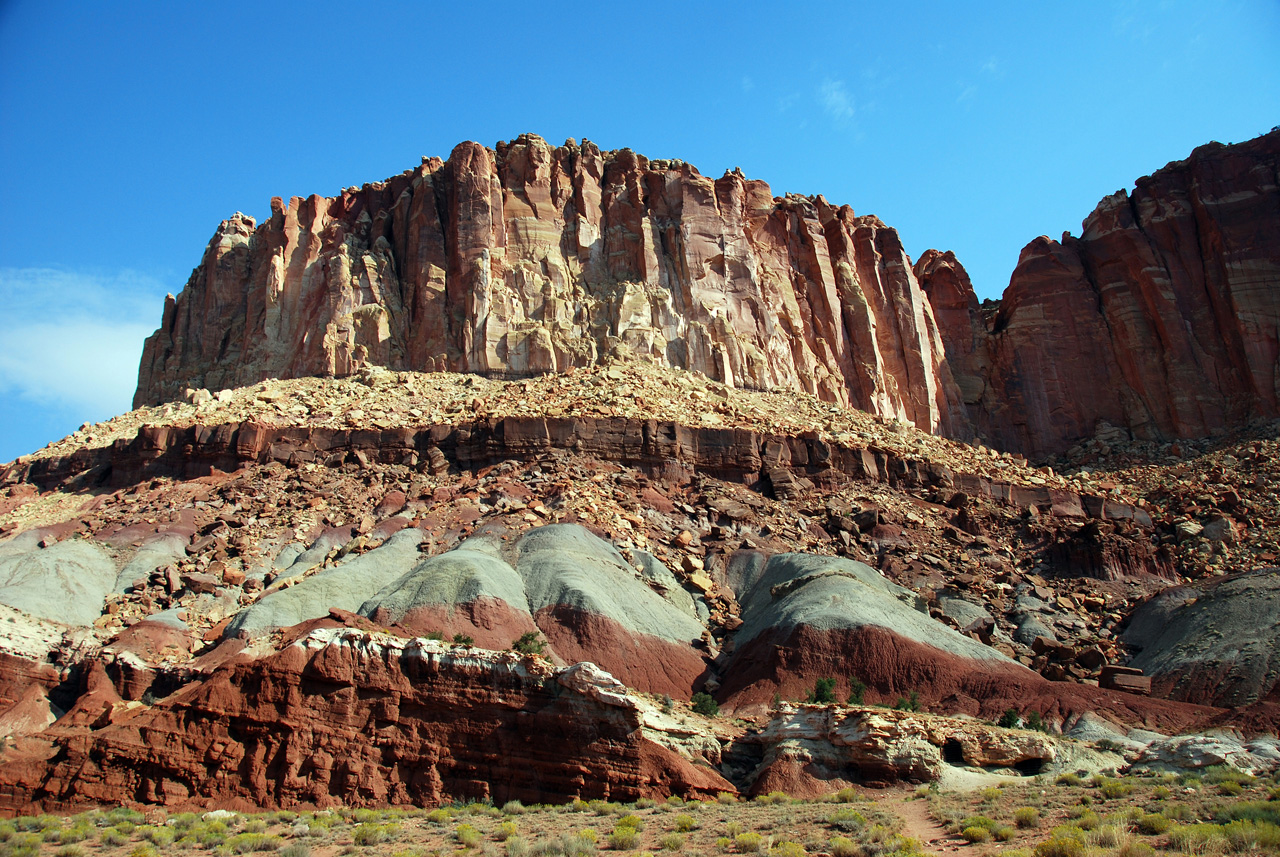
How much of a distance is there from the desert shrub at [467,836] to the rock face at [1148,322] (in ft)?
207

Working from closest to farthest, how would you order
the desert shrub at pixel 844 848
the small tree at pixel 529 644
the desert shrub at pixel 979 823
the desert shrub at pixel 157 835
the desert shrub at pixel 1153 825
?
the desert shrub at pixel 1153 825
the desert shrub at pixel 844 848
the desert shrub at pixel 979 823
the desert shrub at pixel 157 835
the small tree at pixel 529 644

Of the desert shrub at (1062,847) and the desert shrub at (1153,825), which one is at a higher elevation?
the desert shrub at (1153,825)

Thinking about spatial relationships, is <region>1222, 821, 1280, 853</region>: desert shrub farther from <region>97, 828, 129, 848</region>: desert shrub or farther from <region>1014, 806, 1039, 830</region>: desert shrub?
<region>97, 828, 129, 848</region>: desert shrub

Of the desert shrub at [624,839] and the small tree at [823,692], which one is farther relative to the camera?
the small tree at [823,692]

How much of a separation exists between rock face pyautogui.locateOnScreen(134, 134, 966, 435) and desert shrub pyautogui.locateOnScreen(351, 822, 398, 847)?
43.1 m

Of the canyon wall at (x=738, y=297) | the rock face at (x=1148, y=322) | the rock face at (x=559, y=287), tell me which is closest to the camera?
the rock face at (x=559, y=287)

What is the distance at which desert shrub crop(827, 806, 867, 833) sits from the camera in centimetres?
1842

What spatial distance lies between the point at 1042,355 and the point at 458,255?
44.7 meters

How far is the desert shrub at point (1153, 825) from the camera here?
16.0 meters

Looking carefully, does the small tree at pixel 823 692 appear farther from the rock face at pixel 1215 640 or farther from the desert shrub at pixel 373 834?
the desert shrub at pixel 373 834

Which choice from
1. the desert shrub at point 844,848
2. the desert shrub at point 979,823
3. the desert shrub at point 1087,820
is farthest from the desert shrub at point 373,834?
the desert shrub at point 1087,820

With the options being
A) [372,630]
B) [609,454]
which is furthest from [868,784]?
[609,454]

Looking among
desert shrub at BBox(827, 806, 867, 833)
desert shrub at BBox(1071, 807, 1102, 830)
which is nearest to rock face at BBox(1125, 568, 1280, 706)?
desert shrub at BBox(1071, 807, 1102, 830)

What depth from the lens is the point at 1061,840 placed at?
1530 centimetres
